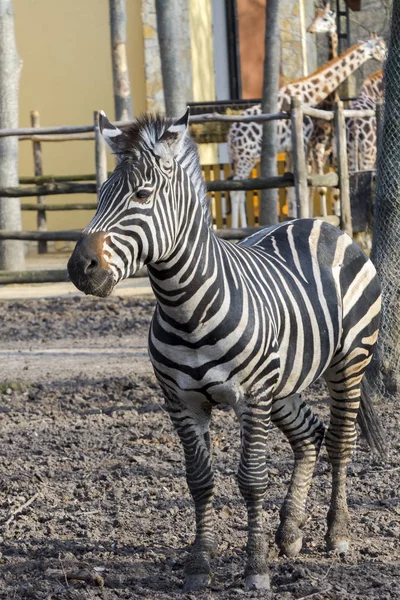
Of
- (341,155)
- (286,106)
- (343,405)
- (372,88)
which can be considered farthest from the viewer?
(372,88)

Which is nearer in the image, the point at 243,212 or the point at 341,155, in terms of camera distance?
the point at 341,155

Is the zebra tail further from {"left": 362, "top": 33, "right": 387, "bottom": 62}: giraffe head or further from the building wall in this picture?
the building wall

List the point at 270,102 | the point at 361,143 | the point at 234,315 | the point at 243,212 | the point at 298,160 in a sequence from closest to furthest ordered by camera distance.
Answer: the point at 234,315
the point at 298,160
the point at 270,102
the point at 361,143
the point at 243,212

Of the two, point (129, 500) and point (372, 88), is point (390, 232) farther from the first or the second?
point (372, 88)

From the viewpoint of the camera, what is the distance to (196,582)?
145 inches

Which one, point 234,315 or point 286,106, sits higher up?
point 286,106

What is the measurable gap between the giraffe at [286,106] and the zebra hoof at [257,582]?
10.1 m

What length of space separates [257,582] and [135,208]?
1.47m

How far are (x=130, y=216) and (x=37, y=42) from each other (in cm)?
1382

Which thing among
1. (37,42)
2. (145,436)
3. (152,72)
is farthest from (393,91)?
(37,42)

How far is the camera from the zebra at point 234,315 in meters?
3.33

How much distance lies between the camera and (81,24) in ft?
52.4

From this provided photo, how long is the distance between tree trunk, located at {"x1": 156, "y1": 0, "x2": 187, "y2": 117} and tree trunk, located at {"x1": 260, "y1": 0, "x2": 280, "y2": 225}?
1.05m

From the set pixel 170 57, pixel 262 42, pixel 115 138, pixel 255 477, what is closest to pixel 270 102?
pixel 170 57
